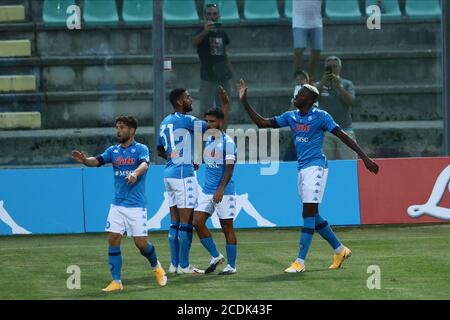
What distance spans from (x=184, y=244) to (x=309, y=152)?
6.13 feet

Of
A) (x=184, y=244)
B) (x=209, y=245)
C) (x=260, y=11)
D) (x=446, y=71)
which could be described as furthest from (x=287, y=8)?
(x=184, y=244)

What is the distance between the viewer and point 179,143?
47.5 feet

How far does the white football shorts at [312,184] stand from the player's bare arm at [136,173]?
2282 millimetres

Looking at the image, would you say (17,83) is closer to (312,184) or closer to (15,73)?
(15,73)

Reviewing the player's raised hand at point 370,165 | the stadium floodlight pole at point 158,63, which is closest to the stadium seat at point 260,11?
the stadium floodlight pole at point 158,63

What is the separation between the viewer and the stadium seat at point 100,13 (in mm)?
21000

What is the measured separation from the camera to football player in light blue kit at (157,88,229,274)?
14469mm

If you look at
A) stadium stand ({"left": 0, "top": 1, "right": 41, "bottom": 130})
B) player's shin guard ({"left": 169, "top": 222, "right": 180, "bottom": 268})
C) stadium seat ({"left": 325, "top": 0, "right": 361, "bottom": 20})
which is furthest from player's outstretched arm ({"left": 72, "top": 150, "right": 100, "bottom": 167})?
stadium seat ({"left": 325, "top": 0, "right": 361, "bottom": 20})

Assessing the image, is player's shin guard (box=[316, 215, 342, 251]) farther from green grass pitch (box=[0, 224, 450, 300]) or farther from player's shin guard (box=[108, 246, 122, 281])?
player's shin guard (box=[108, 246, 122, 281])

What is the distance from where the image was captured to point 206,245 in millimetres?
14375

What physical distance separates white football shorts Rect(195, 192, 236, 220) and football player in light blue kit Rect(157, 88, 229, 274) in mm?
315

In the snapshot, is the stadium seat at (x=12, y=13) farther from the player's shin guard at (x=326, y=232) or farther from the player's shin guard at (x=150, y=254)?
the player's shin guard at (x=150, y=254)

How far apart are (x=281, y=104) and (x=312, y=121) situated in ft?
18.9
